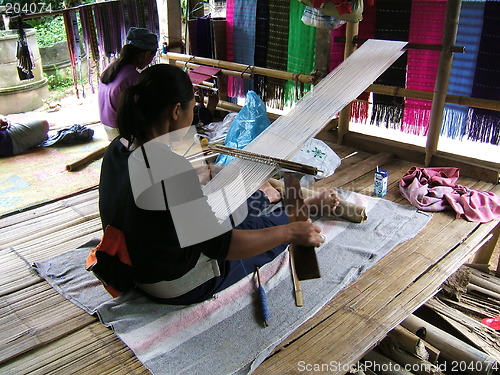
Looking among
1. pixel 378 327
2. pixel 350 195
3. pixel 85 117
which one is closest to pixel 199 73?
pixel 350 195

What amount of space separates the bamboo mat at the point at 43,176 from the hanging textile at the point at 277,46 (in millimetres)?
1903

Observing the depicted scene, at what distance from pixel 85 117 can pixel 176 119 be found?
5074 millimetres

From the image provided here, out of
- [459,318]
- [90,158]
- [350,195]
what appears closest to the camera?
[459,318]

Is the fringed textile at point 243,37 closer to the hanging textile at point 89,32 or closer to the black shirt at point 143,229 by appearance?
the hanging textile at point 89,32

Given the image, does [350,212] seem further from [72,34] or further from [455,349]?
[72,34]

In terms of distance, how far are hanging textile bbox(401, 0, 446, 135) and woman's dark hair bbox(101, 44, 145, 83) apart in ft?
6.89

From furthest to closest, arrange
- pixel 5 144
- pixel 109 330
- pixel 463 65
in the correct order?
pixel 5 144 < pixel 463 65 < pixel 109 330

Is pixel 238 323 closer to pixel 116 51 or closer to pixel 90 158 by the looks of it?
pixel 90 158

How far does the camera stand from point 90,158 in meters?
4.50

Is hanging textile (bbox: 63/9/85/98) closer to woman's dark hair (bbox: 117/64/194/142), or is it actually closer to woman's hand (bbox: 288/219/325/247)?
woman's dark hair (bbox: 117/64/194/142)

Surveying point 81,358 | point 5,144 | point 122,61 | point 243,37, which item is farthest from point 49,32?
point 81,358

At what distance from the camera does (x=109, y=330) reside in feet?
6.76

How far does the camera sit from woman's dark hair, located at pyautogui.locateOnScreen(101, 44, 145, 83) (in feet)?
10.8

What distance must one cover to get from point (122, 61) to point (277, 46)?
183 cm
